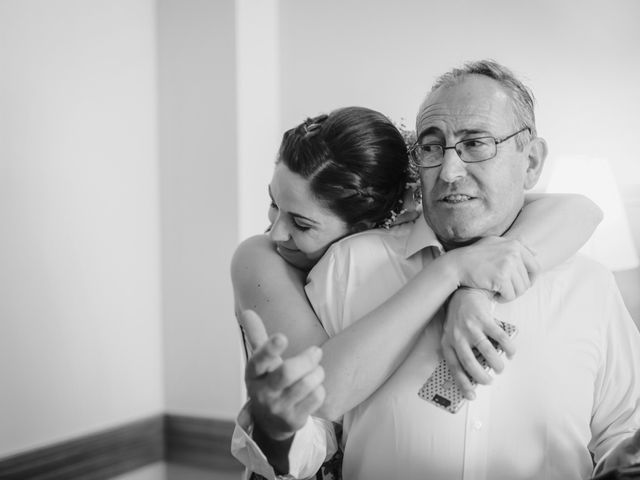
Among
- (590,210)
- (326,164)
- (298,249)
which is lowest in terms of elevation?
(298,249)

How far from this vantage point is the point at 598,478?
1258 mm

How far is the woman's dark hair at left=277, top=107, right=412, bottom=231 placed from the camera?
179 cm

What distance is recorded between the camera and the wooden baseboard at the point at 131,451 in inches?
113

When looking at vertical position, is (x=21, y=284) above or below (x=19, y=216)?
below

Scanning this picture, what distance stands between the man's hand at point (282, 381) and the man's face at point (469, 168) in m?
0.70

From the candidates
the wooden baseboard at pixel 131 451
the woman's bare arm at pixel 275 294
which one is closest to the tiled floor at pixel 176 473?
the wooden baseboard at pixel 131 451

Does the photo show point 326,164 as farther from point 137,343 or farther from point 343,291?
point 137,343

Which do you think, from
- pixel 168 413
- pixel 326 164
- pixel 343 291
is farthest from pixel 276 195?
pixel 168 413

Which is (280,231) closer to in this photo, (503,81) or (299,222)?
(299,222)

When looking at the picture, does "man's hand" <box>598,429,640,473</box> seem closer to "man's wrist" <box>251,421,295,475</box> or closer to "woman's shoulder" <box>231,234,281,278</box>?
"man's wrist" <box>251,421,295,475</box>

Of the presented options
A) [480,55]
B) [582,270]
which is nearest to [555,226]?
[582,270]

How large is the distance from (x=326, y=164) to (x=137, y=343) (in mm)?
1975

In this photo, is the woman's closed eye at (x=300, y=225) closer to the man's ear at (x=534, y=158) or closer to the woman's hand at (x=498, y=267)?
the woman's hand at (x=498, y=267)

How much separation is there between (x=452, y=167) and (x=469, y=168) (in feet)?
0.17
